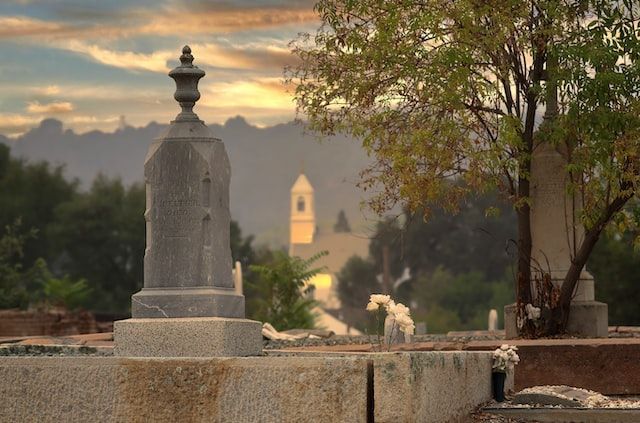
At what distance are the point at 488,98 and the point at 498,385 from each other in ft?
24.2

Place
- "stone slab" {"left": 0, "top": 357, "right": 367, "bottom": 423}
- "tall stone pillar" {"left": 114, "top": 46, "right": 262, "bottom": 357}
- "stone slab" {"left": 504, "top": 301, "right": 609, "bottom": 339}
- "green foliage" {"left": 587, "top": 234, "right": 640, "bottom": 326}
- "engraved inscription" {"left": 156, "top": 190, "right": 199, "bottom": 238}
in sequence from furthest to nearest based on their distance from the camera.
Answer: "green foliage" {"left": 587, "top": 234, "right": 640, "bottom": 326}, "stone slab" {"left": 504, "top": 301, "right": 609, "bottom": 339}, "engraved inscription" {"left": 156, "top": 190, "right": 199, "bottom": 238}, "tall stone pillar" {"left": 114, "top": 46, "right": 262, "bottom": 357}, "stone slab" {"left": 0, "top": 357, "right": 367, "bottom": 423}

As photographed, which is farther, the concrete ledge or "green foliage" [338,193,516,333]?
"green foliage" [338,193,516,333]

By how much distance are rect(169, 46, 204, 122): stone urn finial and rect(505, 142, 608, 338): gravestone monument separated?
277 inches

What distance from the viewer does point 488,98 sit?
19.3 m

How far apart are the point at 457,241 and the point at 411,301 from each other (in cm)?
598

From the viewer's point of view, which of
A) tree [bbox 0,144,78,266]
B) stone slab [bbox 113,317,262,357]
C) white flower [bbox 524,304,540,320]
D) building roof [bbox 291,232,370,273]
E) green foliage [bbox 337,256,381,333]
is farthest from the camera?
building roof [bbox 291,232,370,273]

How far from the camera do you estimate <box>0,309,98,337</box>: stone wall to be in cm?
2770

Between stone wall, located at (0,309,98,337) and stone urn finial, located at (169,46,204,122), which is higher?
stone urn finial, located at (169,46,204,122)

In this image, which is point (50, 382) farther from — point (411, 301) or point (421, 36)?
point (411, 301)

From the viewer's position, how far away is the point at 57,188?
261ft

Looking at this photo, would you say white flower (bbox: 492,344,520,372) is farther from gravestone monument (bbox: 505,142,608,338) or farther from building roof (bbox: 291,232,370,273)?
building roof (bbox: 291,232,370,273)

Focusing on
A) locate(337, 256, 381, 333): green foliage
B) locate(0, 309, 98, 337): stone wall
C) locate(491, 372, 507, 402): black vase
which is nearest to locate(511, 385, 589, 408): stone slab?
locate(491, 372, 507, 402): black vase

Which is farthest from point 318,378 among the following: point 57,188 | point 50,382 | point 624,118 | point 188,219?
point 57,188

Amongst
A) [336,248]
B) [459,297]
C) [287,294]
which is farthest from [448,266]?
[336,248]
